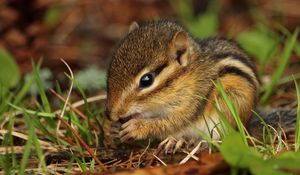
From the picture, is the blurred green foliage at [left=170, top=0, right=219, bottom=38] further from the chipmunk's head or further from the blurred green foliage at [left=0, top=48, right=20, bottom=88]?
the chipmunk's head

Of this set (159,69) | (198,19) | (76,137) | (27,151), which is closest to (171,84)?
(159,69)

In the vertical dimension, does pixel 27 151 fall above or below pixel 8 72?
below

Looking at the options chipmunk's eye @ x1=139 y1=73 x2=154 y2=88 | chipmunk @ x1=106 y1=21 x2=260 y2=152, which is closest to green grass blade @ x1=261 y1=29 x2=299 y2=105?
chipmunk @ x1=106 y1=21 x2=260 y2=152

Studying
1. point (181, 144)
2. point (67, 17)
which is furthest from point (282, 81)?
point (67, 17)

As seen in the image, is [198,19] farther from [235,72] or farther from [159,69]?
[159,69]

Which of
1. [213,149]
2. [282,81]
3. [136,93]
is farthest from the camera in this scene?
[282,81]

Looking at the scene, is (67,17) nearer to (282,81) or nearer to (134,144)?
(282,81)
